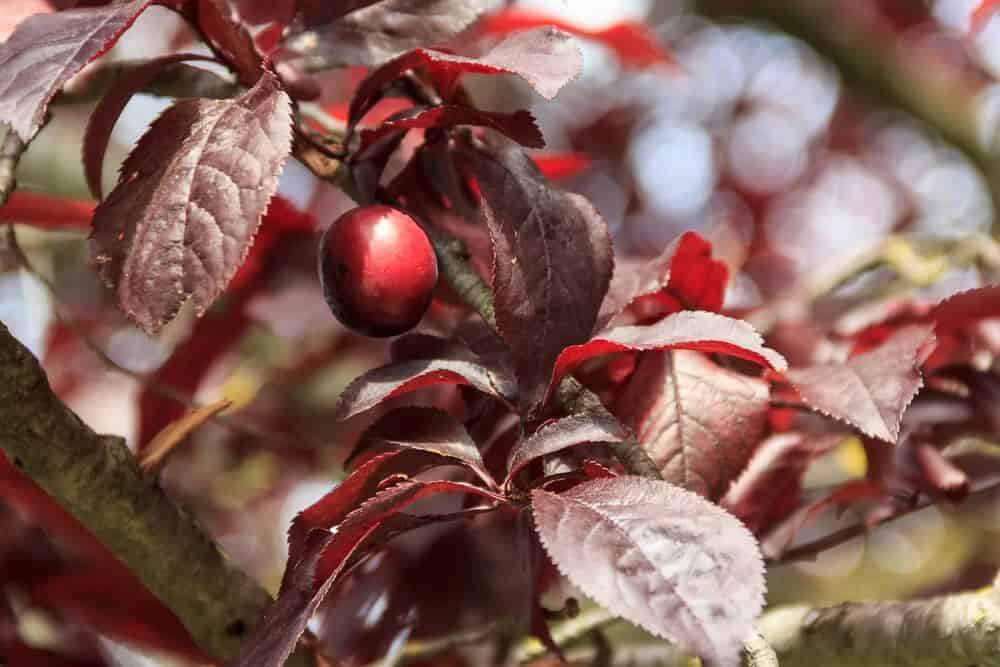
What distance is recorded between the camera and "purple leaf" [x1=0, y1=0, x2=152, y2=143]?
52 cm

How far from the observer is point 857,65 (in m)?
1.67

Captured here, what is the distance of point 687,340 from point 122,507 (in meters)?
0.40

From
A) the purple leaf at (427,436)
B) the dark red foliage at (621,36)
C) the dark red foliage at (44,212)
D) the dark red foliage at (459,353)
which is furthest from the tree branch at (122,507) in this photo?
the dark red foliage at (621,36)

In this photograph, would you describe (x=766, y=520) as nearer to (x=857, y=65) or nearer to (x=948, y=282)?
(x=948, y=282)

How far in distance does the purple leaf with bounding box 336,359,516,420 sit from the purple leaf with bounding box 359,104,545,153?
145 millimetres

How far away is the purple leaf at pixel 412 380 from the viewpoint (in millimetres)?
627

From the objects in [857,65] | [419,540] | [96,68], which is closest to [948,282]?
[857,65]

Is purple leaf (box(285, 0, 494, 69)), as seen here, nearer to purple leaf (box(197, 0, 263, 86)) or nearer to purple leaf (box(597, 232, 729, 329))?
purple leaf (box(197, 0, 263, 86))

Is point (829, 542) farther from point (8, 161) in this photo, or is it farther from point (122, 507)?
point (8, 161)

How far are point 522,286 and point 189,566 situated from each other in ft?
1.09

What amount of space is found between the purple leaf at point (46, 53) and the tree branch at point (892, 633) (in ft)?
1.92

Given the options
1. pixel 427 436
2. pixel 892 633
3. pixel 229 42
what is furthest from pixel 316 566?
pixel 892 633

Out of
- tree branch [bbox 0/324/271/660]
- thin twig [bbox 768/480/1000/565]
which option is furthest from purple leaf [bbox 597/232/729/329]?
tree branch [bbox 0/324/271/660]

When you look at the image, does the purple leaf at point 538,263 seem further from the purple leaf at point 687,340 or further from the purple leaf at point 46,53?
the purple leaf at point 46,53
